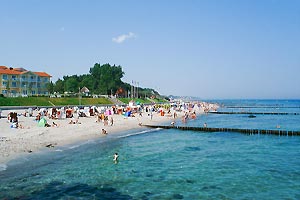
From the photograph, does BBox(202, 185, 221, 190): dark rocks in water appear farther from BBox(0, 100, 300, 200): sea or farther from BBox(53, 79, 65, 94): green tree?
BBox(53, 79, 65, 94): green tree

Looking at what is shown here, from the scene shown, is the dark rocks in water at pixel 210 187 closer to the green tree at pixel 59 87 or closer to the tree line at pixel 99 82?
the tree line at pixel 99 82

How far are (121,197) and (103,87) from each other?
10615 centimetres

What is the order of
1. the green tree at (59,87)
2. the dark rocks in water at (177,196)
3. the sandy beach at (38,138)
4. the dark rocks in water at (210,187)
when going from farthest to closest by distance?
the green tree at (59,87) < the sandy beach at (38,138) < the dark rocks in water at (210,187) < the dark rocks in water at (177,196)

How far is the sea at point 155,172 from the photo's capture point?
44.1 ft

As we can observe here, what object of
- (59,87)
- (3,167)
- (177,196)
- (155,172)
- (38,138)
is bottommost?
(177,196)

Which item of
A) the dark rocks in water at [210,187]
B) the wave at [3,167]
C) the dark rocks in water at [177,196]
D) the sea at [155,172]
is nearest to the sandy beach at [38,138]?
the wave at [3,167]

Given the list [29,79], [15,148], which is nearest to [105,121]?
[15,148]

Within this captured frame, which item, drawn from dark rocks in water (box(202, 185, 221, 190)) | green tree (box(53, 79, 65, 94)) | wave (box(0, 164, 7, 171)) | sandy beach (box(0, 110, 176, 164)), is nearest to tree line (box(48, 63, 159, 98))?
green tree (box(53, 79, 65, 94))

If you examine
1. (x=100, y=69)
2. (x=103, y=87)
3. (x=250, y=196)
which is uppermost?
(x=100, y=69)

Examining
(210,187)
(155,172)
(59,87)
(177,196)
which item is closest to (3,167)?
(155,172)

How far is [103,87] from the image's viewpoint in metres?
117

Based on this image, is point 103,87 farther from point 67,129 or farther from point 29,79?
point 67,129

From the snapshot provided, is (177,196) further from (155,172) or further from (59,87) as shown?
(59,87)

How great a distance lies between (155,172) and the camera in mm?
17234
